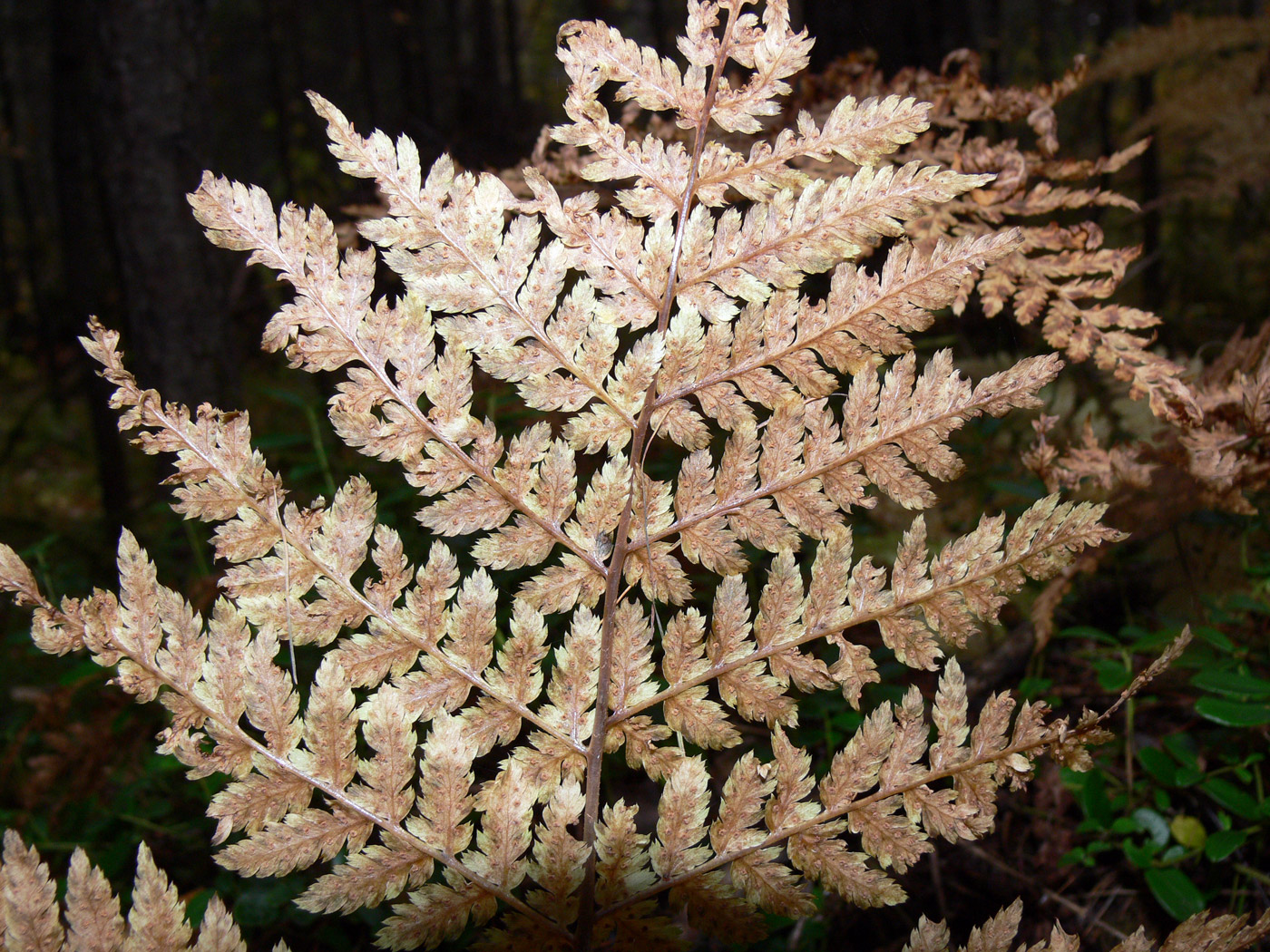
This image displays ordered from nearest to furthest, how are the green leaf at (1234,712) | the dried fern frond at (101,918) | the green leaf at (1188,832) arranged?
the dried fern frond at (101,918) < the green leaf at (1234,712) < the green leaf at (1188,832)

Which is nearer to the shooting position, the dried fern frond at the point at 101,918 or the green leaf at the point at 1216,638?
the dried fern frond at the point at 101,918

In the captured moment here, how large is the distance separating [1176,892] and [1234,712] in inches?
12.1

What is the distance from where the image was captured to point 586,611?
91 centimetres

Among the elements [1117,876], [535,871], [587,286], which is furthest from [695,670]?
[1117,876]

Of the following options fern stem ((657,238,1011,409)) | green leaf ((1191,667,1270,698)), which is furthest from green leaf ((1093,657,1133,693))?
fern stem ((657,238,1011,409))

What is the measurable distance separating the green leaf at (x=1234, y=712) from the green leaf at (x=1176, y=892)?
0.91 ft

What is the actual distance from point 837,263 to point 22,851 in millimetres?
1016

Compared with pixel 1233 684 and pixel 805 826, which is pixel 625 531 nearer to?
pixel 805 826

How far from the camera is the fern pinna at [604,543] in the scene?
85cm

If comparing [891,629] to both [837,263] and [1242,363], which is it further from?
[1242,363]

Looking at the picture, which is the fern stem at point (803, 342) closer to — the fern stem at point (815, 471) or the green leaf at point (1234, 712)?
the fern stem at point (815, 471)

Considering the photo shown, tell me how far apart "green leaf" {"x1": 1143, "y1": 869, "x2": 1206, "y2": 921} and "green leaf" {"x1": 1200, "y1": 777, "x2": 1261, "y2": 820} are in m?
0.14

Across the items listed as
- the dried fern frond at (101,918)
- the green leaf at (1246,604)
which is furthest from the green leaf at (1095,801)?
the dried fern frond at (101,918)

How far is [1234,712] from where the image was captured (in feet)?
4.37
